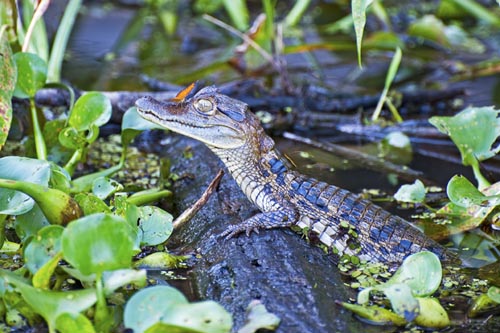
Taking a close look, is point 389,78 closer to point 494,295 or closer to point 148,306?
point 494,295

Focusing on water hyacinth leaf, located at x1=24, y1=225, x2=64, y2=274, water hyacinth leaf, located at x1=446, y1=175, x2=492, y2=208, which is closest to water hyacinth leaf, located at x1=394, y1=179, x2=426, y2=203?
water hyacinth leaf, located at x1=446, y1=175, x2=492, y2=208

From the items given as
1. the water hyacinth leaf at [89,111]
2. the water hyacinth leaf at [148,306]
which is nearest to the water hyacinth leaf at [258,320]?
the water hyacinth leaf at [148,306]

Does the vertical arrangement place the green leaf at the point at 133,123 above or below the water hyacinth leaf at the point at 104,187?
above

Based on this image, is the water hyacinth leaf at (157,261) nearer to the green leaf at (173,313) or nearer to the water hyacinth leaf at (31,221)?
the water hyacinth leaf at (31,221)

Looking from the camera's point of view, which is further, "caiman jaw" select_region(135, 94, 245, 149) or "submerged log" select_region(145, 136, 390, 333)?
"caiman jaw" select_region(135, 94, 245, 149)

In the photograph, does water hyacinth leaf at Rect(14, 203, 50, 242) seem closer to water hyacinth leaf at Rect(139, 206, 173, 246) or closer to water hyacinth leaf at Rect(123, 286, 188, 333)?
water hyacinth leaf at Rect(139, 206, 173, 246)

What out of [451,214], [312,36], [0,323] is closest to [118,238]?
[0,323]

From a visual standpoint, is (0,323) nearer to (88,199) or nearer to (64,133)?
(88,199)

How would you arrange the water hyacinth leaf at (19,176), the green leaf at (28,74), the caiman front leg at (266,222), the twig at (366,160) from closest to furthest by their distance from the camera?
the water hyacinth leaf at (19,176) < the caiman front leg at (266,222) < the green leaf at (28,74) < the twig at (366,160)
